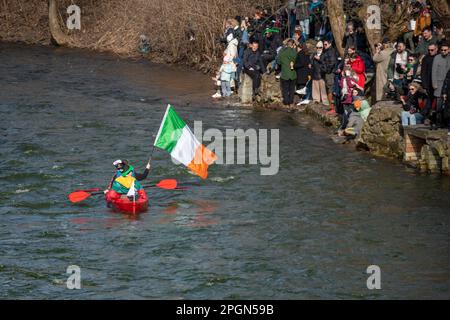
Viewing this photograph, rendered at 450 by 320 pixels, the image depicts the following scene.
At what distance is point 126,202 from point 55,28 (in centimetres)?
2936

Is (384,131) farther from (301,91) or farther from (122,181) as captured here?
(122,181)

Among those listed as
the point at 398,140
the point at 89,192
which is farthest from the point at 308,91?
the point at 89,192

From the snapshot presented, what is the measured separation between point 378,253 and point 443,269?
136 cm

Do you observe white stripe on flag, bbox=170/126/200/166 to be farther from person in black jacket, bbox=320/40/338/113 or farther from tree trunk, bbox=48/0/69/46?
tree trunk, bbox=48/0/69/46

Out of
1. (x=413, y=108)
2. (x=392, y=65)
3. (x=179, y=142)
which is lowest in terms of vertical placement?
(x=179, y=142)

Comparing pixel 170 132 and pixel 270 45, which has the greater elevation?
pixel 270 45

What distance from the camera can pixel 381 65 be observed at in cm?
2814

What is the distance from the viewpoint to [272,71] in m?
33.7

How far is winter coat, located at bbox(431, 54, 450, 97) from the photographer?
2425 centimetres

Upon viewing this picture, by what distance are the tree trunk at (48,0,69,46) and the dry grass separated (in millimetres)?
485

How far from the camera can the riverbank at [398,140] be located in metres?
24.4

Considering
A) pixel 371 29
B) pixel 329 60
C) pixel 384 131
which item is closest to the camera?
pixel 384 131

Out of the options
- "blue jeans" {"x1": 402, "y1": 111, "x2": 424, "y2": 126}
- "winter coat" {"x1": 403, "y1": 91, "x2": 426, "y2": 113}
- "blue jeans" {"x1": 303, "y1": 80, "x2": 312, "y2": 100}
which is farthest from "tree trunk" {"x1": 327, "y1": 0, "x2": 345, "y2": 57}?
"blue jeans" {"x1": 402, "y1": 111, "x2": 424, "y2": 126}

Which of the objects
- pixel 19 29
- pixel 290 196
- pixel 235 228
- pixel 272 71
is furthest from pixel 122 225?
pixel 19 29
